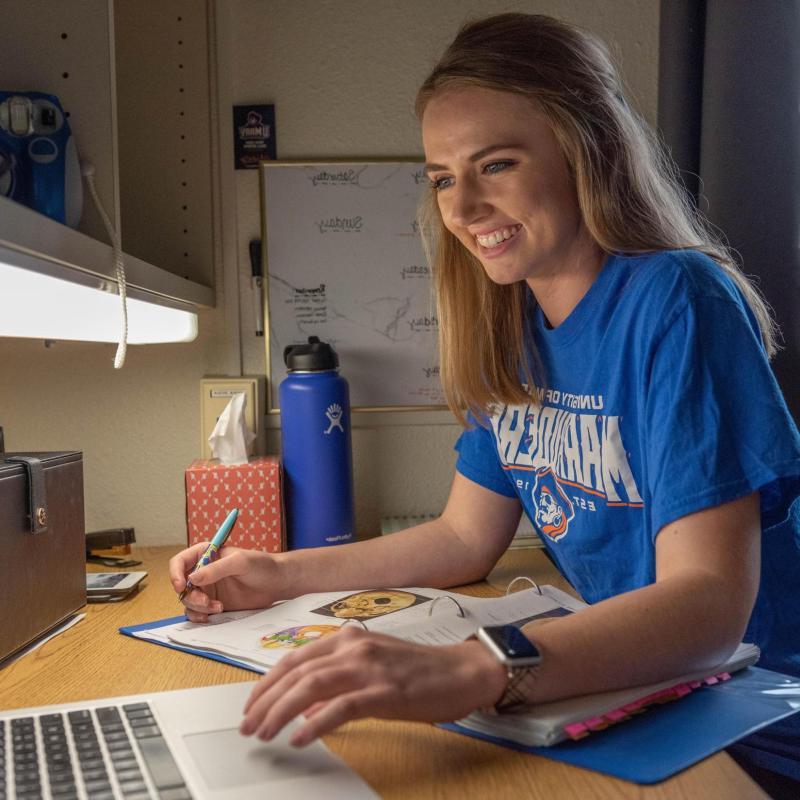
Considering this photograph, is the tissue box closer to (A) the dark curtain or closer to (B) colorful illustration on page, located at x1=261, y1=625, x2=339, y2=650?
(B) colorful illustration on page, located at x1=261, y1=625, x2=339, y2=650

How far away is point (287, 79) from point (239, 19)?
146 mm

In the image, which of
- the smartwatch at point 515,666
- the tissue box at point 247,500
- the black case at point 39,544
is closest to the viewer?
the smartwatch at point 515,666

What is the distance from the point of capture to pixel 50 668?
963 millimetres

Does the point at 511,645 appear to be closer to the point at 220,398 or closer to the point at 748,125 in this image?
the point at 220,398

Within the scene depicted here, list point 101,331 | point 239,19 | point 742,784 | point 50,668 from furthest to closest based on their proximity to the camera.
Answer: point 239,19 → point 101,331 → point 50,668 → point 742,784

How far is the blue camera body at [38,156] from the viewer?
3.12 feet

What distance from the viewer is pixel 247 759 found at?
68 centimetres

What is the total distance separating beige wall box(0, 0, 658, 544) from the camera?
1.74m

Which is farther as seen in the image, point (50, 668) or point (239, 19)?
point (239, 19)

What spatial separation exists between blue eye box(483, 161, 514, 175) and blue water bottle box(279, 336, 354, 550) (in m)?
0.53

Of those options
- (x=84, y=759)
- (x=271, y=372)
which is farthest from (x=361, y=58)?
(x=84, y=759)

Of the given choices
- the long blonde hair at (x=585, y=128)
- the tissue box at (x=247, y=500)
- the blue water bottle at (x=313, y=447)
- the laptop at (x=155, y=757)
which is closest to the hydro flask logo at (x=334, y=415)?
the blue water bottle at (x=313, y=447)

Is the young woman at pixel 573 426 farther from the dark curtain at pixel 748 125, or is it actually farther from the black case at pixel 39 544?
the dark curtain at pixel 748 125

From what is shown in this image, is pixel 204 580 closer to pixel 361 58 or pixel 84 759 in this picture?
pixel 84 759
